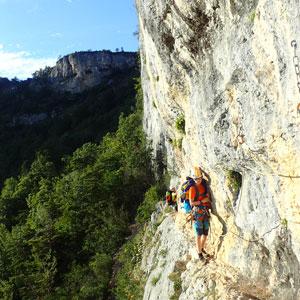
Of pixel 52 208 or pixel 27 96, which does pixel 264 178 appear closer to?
pixel 52 208

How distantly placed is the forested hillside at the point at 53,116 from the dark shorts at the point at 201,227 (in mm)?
42294

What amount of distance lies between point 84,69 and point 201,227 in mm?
90892

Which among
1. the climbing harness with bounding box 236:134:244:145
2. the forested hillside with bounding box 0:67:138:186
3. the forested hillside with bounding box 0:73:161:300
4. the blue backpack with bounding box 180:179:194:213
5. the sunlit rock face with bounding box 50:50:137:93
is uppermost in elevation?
the sunlit rock face with bounding box 50:50:137:93

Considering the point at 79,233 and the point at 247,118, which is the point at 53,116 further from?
the point at 247,118

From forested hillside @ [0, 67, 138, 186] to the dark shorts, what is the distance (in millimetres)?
42294

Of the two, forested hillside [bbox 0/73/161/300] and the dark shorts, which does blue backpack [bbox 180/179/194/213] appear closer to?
the dark shorts

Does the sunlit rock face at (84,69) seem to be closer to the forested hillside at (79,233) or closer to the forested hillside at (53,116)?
the forested hillside at (53,116)

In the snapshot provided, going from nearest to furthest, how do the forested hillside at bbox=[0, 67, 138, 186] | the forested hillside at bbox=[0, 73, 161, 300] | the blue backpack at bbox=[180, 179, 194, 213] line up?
the blue backpack at bbox=[180, 179, 194, 213] < the forested hillside at bbox=[0, 73, 161, 300] < the forested hillside at bbox=[0, 67, 138, 186]

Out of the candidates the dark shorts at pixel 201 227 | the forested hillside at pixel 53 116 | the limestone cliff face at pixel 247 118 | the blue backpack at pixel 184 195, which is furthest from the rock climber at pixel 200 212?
the forested hillside at pixel 53 116

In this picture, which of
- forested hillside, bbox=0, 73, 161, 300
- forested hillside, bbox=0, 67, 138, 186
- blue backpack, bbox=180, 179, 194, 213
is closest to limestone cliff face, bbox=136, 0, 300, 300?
blue backpack, bbox=180, 179, 194, 213

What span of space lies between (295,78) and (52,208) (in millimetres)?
23940

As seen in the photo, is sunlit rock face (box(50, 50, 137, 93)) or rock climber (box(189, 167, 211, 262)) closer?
rock climber (box(189, 167, 211, 262))

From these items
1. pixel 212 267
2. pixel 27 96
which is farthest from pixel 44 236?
pixel 27 96

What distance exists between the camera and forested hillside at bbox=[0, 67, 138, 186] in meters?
53.6
